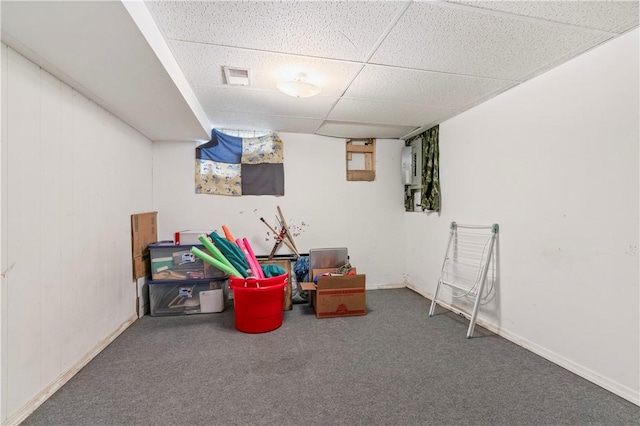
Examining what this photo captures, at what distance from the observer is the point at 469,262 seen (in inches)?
114

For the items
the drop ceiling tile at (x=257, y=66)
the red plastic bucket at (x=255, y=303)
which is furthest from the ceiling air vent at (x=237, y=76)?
the red plastic bucket at (x=255, y=303)

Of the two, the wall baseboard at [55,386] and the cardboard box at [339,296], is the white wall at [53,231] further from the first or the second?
the cardboard box at [339,296]

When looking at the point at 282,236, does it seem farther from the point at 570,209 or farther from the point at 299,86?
the point at 570,209

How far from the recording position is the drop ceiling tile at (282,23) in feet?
4.76

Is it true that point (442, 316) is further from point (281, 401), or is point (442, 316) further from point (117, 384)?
point (117, 384)

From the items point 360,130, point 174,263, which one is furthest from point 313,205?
point 174,263

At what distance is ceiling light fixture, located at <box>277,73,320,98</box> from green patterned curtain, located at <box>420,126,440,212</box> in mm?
1921

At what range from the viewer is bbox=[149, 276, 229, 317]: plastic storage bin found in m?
3.01

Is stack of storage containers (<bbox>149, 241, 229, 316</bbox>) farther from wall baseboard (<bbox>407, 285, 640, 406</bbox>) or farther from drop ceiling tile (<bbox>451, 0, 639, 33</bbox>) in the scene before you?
drop ceiling tile (<bbox>451, 0, 639, 33</bbox>)

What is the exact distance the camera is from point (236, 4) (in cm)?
144

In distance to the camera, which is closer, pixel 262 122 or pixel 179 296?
pixel 179 296

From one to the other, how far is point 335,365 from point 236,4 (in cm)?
232

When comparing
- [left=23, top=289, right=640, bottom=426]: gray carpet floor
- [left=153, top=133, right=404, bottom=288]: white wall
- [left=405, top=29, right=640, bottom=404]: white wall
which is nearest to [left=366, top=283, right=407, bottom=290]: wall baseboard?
[left=153, top=133, right=404, bottom=288]: white wall

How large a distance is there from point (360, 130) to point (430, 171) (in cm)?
104
